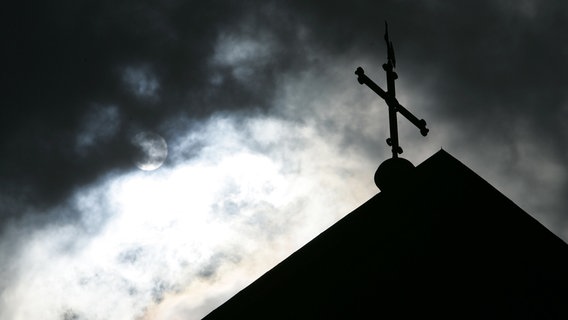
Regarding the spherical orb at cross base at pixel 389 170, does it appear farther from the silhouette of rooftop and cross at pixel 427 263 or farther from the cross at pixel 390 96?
the silhouette of rooftop and cross at pixel 427 263

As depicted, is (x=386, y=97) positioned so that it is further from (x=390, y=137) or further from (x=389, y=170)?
(x=389, y=170)

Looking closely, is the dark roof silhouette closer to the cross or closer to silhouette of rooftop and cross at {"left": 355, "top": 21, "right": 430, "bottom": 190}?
silhouette of rooftop and cross at {"left": 355, "top": 21, "right": 430, "bottom": 190}

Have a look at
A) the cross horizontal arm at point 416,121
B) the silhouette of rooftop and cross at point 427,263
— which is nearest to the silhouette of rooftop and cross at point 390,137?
the cross horizontal arm at point 416,121

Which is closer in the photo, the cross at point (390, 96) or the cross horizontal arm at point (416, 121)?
the cross at point (390, 96)

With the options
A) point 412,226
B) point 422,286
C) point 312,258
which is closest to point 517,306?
point 422,286

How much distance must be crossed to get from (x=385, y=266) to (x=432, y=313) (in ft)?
1.67

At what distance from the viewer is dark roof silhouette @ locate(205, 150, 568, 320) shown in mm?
3973

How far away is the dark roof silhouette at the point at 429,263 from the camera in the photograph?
397 cm

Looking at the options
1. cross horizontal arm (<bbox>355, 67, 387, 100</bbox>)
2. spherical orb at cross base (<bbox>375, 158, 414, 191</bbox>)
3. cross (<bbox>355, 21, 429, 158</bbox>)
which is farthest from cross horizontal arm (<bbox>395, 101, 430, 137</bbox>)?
spherical orb at cross base (<bbox>375, 158, 414, 191</bbox>)

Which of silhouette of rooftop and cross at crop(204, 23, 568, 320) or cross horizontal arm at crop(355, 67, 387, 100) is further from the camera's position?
cross horizontal arm at crop(355, 67, 387, 100)

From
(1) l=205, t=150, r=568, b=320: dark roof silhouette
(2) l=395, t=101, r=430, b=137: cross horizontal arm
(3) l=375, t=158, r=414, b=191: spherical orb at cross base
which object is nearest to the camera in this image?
(1) l=205, t=150, r=568, b=320: dark roof silhouette

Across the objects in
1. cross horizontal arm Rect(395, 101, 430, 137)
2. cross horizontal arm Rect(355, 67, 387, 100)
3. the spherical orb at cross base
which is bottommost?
the spherical orb at cross base

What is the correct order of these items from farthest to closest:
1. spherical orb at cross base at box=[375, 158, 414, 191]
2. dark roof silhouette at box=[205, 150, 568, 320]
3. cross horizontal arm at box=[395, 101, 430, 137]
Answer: cross horizontal arm at box=[395, 101, 430, 137] → spherical orb at cross base at box=[375, 158, 414, 191] → dark roof silhouette at box=[205, 150, 568, 320]

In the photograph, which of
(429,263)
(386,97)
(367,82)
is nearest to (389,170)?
(386,97)
